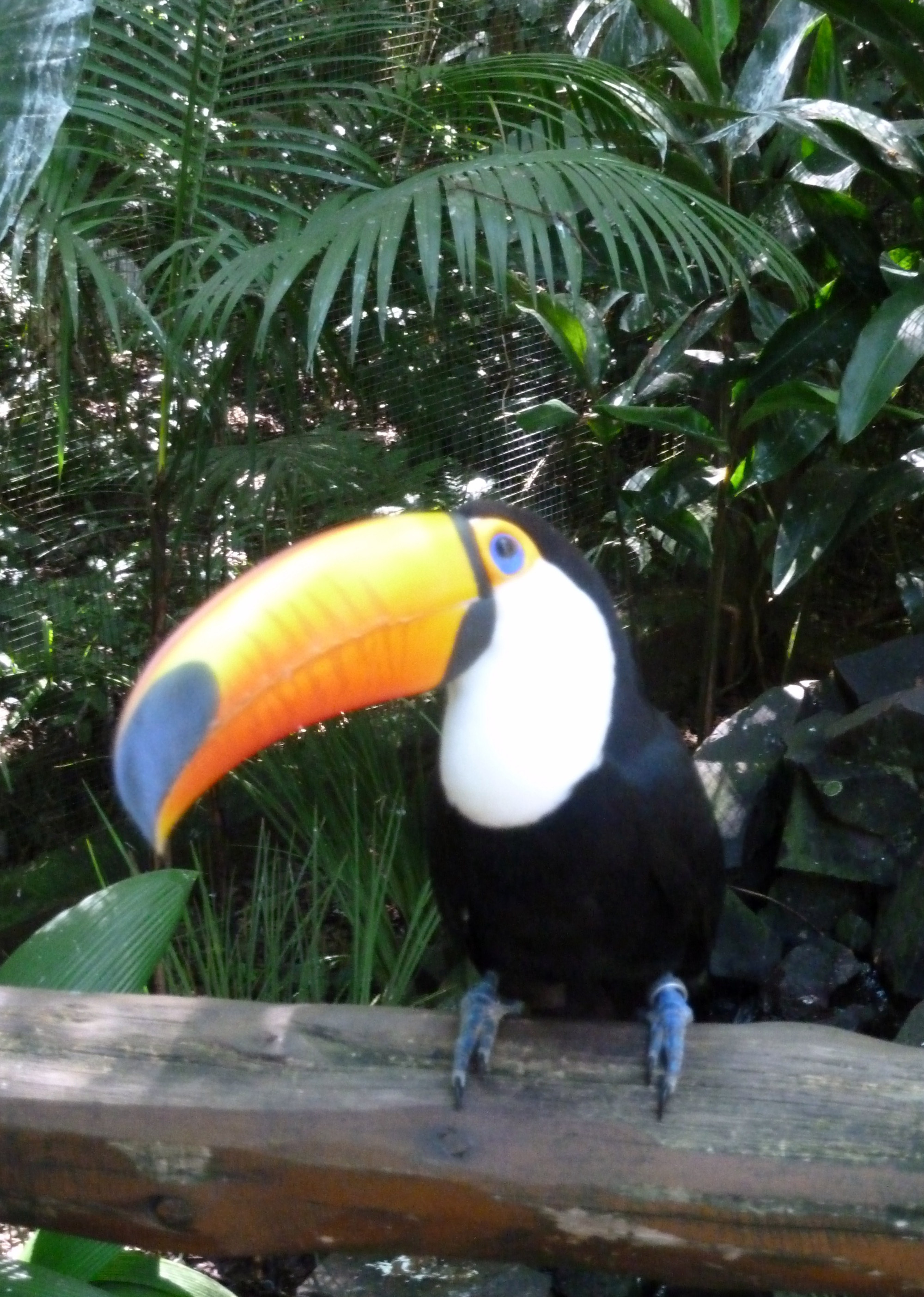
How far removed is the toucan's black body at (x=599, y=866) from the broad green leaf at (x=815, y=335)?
1.40 meters

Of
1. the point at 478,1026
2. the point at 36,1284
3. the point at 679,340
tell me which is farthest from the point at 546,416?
the point at 36,1284

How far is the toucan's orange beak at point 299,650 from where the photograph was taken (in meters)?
1.36

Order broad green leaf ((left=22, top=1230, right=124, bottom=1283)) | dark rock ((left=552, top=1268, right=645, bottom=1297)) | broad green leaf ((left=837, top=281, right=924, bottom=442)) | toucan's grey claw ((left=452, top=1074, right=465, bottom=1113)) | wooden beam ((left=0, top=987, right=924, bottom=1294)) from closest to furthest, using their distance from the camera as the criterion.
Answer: wooden beam ((left=0, top=987, right=924, bottom=1294)) → toucan's grey claw ((left=452, top=1074, right=465, bottom=1113)) → broad green leaf ((left=22, top=1230, right=124, bottom=1283)) → dark rock ((left=552, top=1268, right=645, bottom=1297)) → broad green leaf ((left=837, top=281, right=924, bottom=442))

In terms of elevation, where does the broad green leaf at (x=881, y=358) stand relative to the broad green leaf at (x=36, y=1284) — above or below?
above

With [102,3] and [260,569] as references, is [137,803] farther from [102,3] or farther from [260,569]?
[102,3]

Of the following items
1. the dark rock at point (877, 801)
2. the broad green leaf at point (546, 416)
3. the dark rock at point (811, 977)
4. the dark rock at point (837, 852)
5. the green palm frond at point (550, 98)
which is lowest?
the dark rock at point (811, 977)

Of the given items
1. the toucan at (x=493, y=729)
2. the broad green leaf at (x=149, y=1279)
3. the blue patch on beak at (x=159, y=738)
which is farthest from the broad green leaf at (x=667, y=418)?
the broad green leaf at (x=149, y=1279)

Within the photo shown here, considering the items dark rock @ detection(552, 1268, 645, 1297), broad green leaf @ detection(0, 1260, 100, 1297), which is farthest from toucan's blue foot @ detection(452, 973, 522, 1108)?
dark rock @ detection(552, 1268, 645, 1297)

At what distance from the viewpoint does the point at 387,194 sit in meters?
2.23

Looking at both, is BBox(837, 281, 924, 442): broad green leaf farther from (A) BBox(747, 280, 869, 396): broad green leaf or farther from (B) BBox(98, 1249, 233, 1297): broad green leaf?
(B) BBox(98, 1249, 233, 1297): broad green leaf

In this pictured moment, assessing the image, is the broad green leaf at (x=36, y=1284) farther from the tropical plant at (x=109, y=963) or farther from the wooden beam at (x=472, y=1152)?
the wooden beam at (x=472, y=1152)

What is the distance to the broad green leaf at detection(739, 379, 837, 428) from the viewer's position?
8.80 feet

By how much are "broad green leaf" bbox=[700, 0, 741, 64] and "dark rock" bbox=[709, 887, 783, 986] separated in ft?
6.02

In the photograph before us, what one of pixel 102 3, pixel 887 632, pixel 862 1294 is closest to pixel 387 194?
pixel 102 3
